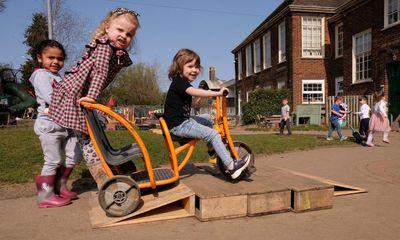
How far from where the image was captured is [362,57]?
19828 millimetres

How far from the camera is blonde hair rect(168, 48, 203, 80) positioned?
14.5 ft

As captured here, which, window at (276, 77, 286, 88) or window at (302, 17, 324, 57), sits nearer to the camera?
window at (302, 17, 324, 57)

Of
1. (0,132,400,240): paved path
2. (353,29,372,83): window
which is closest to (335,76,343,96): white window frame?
(353,29,372,83): window

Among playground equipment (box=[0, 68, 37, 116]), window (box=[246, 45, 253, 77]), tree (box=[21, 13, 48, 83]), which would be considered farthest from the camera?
tree (box=[21, 13, 48, 83])

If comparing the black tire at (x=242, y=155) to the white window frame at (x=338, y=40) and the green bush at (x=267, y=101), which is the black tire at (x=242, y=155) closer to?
the green bush at (x=267, y=101)

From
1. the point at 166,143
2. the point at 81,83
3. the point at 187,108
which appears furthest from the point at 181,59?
the point at 81,83

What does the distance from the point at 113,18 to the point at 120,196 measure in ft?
6.61

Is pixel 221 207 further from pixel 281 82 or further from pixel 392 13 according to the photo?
pixel 281 82

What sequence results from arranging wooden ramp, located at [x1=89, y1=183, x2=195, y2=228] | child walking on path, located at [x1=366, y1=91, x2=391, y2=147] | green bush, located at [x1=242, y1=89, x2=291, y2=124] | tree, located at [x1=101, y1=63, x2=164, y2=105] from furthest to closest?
tree, located at [x1=101, y1=63, x2=164, y2=105] < green bush, located at [x1=242, y1=89, x2=291, y2=124] < child walking on path, located at [x1=366, y1=91, x2=391, y2=147] < wooden ramp, located at [x1=89, y1=183, x2=195, y2=228]

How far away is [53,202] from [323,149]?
24.7 feet

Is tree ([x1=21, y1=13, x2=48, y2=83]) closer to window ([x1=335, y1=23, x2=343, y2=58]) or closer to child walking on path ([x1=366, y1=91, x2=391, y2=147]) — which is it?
window ([x1=335, y1=23, x2=343, y2=58])

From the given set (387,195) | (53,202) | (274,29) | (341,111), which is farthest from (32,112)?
(387,195)

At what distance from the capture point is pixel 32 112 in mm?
30984

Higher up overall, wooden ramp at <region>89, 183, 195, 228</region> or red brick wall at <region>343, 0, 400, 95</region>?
red brick wall at <region>343, 0, 400, 95</region>
